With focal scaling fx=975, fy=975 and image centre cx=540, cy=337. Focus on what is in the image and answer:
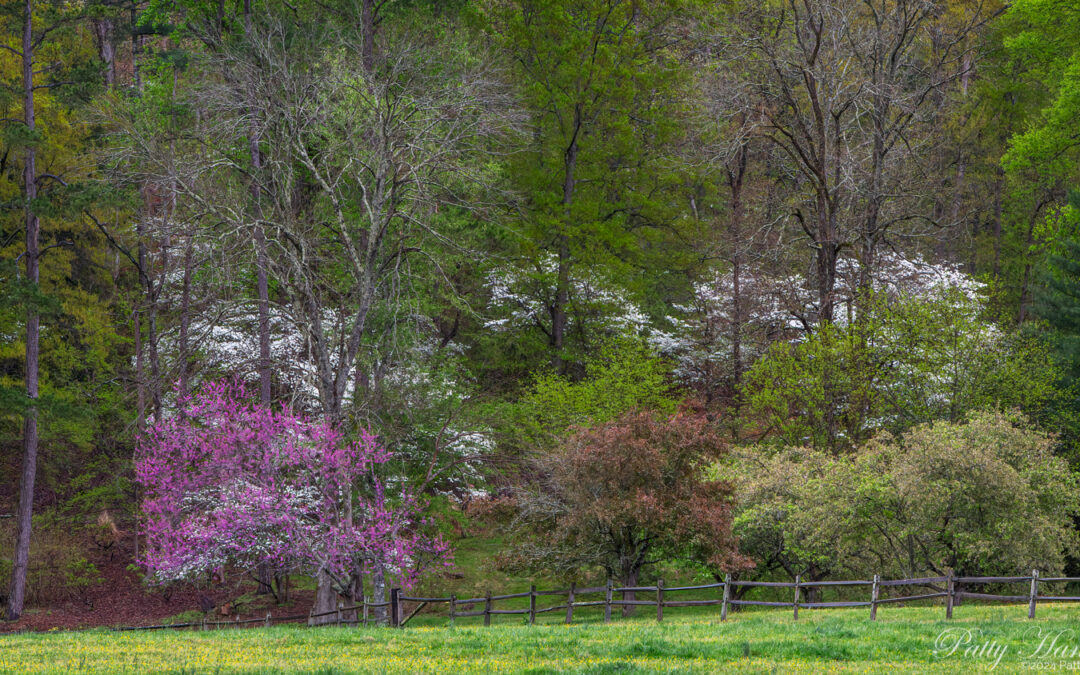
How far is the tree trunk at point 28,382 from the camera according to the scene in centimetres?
2684

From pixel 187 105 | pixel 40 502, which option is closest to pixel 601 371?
pixel 187 105

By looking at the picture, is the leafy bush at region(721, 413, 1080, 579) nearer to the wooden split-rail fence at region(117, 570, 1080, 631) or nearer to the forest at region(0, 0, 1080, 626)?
the forest at region(0, 0, 1080, 626)

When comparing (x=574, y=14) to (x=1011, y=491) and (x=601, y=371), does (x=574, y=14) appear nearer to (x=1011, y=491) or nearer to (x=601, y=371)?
(x=601, y=371)

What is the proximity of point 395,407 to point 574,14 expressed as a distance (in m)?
19.8

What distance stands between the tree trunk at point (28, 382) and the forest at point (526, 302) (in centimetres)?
13

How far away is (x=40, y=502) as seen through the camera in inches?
1372

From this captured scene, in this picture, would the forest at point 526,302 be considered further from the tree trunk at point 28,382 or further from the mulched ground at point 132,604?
the mulched ground at point 132,604

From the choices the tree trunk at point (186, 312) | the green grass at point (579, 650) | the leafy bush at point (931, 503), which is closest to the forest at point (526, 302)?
the leafy bush at point (931, 503)

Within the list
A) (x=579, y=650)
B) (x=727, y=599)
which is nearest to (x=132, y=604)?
(x=727, y=599)

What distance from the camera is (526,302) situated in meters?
35.9

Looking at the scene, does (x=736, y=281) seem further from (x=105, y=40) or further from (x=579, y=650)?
(x=105, y=40)

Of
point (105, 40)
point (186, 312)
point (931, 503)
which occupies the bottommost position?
point (931, 503)

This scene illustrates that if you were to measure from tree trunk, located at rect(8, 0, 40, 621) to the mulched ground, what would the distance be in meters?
1.22

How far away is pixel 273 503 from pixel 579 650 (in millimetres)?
8325
